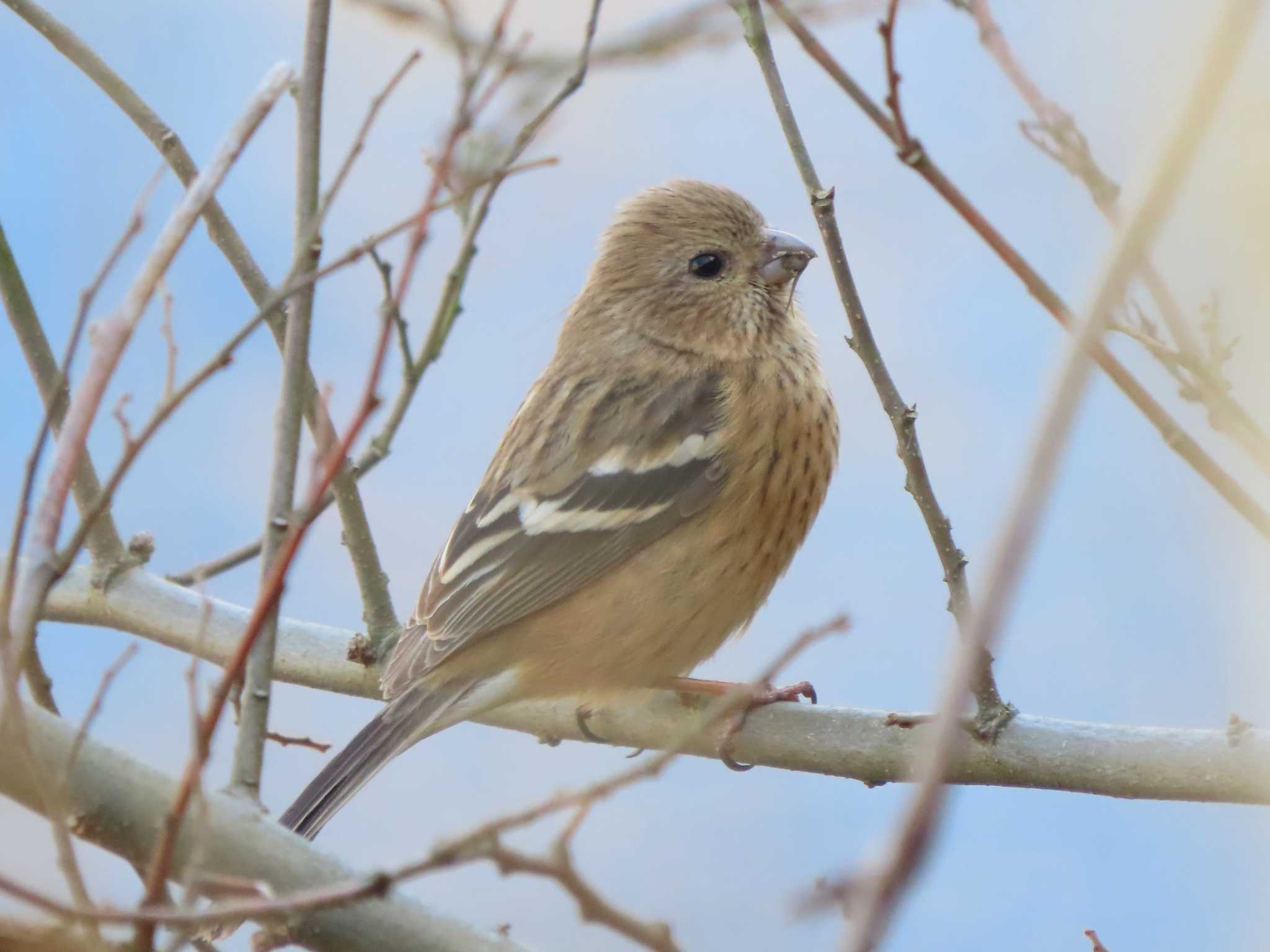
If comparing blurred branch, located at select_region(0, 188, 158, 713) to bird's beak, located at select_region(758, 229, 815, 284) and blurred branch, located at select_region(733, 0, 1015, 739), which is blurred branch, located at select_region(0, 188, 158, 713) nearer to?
blurred branch, located at select_region(733, 0, 1015, 739)

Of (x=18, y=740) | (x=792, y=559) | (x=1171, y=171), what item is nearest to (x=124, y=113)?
(x=18, y=740)

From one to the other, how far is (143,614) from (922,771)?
10.6 ft

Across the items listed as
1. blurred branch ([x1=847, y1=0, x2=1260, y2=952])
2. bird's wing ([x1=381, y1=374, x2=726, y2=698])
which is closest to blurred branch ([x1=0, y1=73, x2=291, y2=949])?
blurred branch ([x1=847, y1=0, x2=1260, y2=952])

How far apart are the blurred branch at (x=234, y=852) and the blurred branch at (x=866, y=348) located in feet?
4.25

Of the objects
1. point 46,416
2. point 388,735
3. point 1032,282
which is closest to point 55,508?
point 46,416

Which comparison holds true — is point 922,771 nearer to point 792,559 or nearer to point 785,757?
point 785,757

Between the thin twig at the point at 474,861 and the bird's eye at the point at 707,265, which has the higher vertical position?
the bird's eye at the point at 707,265

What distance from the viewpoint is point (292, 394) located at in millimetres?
2307

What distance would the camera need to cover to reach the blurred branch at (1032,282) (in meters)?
1.64

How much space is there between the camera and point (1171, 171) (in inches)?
37.5

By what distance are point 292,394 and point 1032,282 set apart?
1206mm

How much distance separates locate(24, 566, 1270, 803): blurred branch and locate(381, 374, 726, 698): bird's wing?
0.29 m

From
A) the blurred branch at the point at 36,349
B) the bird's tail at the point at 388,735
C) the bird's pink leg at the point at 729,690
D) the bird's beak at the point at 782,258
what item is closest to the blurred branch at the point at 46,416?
the blurred branch at the point at 36,349

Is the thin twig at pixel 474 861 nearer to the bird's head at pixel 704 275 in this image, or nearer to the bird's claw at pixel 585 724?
the bird's claw at pixel 585 724
